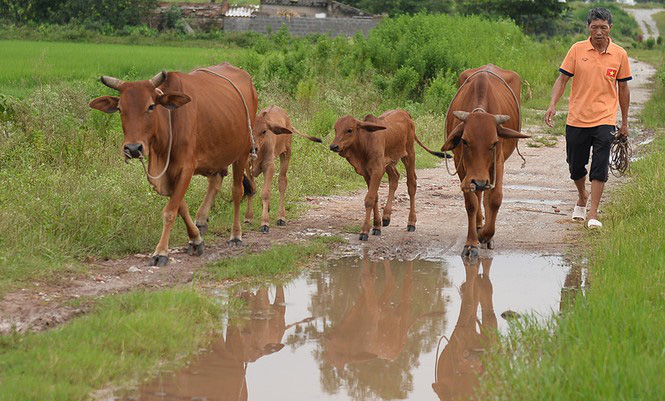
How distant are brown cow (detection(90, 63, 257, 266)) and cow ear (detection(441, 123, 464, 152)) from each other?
6.51 feet

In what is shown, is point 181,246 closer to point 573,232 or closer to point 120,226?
point 120,226

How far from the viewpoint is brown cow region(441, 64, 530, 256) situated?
27.3 ft

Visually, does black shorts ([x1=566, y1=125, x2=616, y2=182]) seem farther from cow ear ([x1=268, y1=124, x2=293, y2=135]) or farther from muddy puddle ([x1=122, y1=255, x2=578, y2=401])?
cow ear ([x1=268, y1=124, x2=293, y2=135])

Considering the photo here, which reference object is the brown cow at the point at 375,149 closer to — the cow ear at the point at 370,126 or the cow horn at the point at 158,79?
the cow ear at the point at 370,126

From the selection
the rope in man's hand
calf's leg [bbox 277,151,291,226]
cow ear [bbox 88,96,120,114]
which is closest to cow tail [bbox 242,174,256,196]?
calf's leg [bbox 277,151,291,226]

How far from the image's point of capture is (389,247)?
29.9ft

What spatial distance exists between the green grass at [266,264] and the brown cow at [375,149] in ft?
2.87

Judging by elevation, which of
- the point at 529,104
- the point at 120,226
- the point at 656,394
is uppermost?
the point at 656,394

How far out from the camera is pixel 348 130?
938 cm

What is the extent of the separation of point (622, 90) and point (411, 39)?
12259 mm

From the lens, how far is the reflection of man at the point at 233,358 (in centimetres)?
526

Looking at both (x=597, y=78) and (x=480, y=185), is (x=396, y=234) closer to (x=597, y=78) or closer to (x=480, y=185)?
(x=480, y=185)

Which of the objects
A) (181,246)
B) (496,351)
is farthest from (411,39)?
(496,351)

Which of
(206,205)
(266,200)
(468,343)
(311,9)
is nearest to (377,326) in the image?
(468,343)
